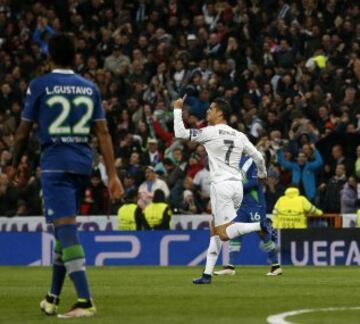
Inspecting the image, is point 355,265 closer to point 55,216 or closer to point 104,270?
point 104,270

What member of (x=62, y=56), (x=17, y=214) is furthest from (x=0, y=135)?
(x=62, y=56)

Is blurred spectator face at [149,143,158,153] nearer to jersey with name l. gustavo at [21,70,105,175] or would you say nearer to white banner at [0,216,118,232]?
white banner at [0,216,118,232]

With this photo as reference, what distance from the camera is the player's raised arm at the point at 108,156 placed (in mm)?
10820

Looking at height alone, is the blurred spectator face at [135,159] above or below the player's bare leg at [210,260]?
above

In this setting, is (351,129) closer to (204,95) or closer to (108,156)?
(204,95)

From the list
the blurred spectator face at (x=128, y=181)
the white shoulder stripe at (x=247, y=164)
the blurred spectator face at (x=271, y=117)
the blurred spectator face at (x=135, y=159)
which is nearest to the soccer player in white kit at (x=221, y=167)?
the white shoulder stripe at (x=247, y=164)

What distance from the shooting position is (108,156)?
10.9 metres

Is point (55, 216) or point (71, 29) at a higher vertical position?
point (71, 29)

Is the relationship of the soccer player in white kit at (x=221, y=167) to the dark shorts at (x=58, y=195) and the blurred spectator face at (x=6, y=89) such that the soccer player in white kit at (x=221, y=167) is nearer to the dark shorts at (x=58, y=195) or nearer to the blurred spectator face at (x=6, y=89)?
the dark shorts at (x=58, y=195)

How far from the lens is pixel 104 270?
2083 cm

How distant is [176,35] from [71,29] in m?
3.29

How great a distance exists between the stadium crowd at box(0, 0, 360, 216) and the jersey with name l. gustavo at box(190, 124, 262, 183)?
865cm

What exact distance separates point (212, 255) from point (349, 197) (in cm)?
935

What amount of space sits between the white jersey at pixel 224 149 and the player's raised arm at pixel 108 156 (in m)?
5.02
